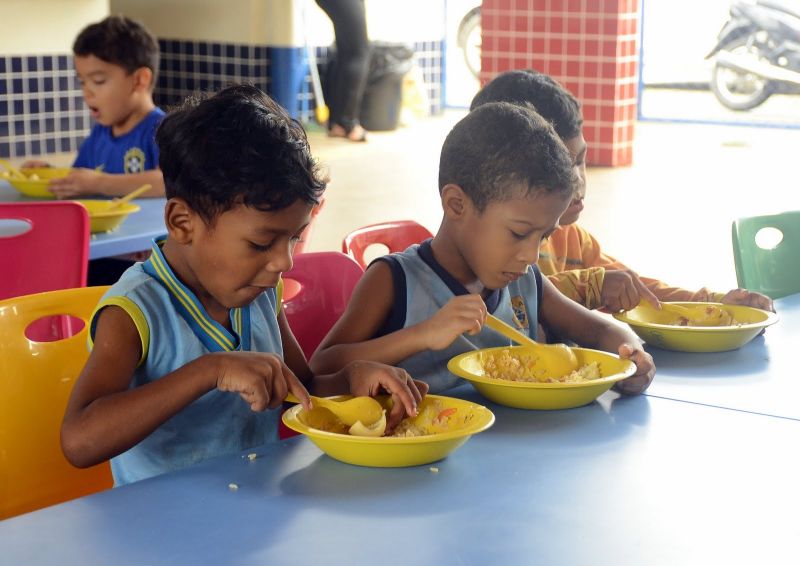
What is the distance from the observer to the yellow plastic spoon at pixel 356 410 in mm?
1290

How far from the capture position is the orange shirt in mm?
1989

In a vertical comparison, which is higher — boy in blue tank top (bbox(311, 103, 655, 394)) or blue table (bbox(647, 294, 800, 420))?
boy in blue tank top (bbox(311, 103, 655, 394))

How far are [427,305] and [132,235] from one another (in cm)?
92

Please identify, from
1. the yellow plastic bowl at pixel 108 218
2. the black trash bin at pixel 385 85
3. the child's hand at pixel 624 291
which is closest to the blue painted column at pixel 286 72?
the black trash bin at pixel 385 85

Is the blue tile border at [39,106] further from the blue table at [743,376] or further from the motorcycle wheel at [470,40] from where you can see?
the blue table at [743,376]

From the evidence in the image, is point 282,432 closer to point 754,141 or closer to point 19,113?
point 19,113

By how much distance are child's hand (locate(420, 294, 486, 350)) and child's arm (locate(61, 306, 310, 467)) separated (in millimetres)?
270

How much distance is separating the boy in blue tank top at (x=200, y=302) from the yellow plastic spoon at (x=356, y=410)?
0.11 ft

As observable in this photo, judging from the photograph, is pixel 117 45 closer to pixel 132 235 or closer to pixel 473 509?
pixel 132 235

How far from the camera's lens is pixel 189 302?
4.60ft

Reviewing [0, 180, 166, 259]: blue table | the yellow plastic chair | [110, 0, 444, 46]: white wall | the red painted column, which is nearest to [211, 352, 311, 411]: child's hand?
the yellow plastic chair

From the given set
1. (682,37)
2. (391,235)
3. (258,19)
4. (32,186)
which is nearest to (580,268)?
(391,235)

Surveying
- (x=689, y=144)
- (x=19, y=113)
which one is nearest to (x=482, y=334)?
(x=19, y=113)

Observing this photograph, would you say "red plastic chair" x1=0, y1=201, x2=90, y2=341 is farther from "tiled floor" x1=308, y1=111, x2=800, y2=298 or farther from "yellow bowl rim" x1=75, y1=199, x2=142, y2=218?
"tiled floor" x1=308, y1=111, x2=800, y2=298
